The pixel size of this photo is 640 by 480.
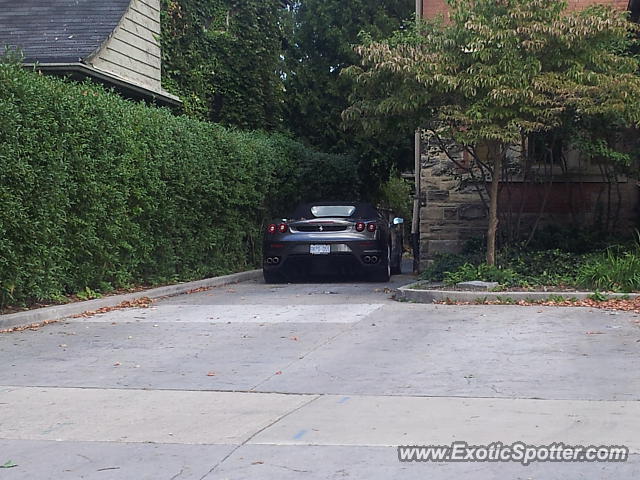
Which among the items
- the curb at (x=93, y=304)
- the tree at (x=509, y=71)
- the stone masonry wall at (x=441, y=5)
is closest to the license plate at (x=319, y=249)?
the curb at (x=93, y=304)

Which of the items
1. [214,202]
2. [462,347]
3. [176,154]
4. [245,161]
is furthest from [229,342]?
[245,161]

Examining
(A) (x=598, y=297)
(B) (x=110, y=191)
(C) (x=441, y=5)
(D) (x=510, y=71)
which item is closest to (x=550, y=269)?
(A) (x=598, y=297)

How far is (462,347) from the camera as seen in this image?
337 inches

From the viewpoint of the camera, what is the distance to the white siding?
17.8 m

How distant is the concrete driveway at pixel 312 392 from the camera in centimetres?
502

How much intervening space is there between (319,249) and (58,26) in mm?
7382

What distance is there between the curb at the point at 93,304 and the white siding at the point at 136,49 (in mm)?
4842

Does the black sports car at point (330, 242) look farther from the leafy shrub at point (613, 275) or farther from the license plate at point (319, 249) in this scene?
the leafy shrub at point (613, 275)

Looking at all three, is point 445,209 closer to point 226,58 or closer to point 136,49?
point 136,49

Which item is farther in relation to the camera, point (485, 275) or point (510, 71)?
point (485, 275)

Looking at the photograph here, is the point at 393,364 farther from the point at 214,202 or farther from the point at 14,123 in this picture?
the point at 214,202

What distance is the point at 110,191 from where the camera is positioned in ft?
40.6

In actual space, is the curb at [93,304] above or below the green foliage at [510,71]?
below

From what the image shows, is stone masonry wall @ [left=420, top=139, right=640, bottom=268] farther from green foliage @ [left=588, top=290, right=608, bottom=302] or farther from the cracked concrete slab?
the cracked concrete slab
